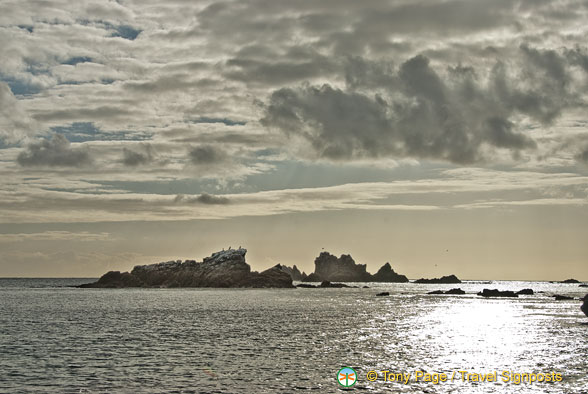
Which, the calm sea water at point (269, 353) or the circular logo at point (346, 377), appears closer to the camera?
the calm sea water at point (269, 353)

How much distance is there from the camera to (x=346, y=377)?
44.9 metres

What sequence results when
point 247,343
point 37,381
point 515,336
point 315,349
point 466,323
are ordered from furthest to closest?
point 466,323 → point 515,336 → point 247,343 → point 315,349 → point 37,381

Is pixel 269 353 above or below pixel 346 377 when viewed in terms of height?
above

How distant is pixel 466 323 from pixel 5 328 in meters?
71.8

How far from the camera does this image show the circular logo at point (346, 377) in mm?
42647

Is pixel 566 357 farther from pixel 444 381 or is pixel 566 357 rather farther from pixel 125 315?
pixel 125 315

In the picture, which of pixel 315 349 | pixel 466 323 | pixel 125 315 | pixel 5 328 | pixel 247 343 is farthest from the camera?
pixel 125 315

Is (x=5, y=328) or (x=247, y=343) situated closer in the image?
(x=247, y=343)

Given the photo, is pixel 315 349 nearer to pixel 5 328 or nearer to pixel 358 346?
pixel 358 346

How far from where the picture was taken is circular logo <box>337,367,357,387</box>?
4265cm

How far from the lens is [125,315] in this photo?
108938 mm

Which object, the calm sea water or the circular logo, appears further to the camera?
the circular logo

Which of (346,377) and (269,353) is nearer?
(346,377)

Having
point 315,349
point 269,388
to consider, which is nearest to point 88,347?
point 315,349
